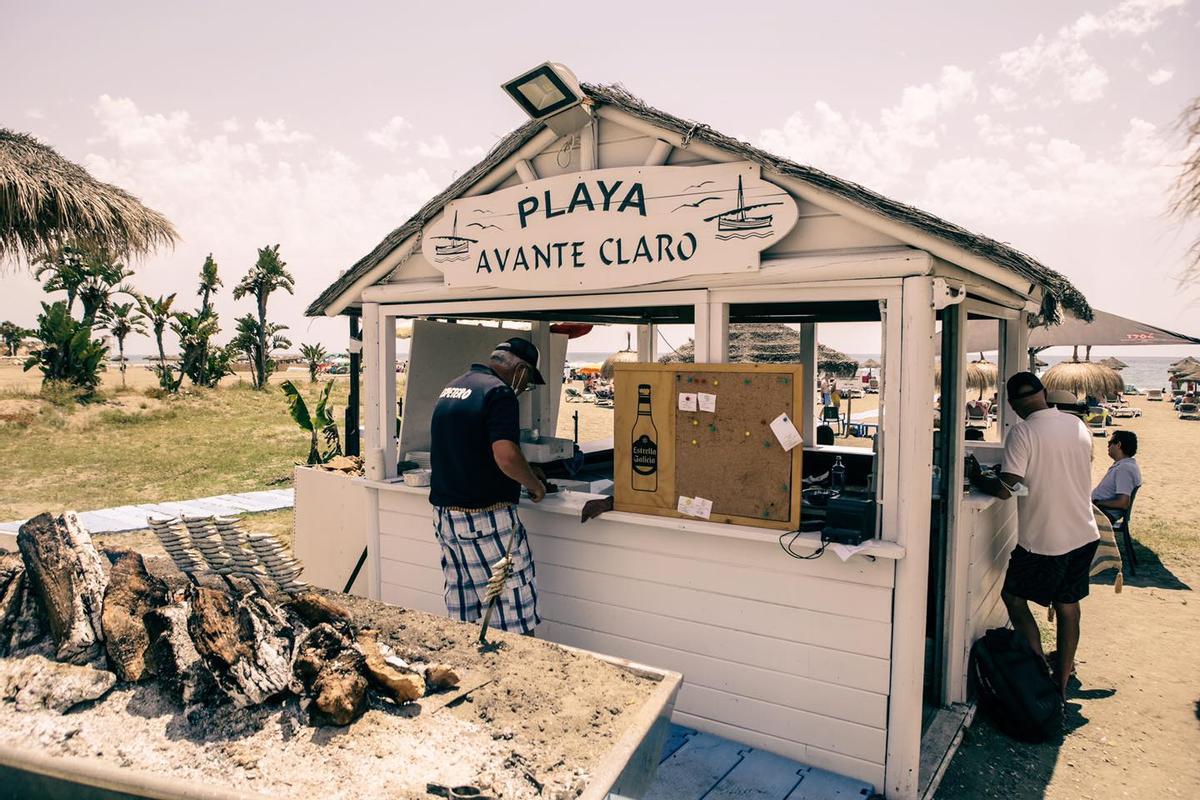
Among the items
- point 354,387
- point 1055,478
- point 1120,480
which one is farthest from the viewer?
point 354,387

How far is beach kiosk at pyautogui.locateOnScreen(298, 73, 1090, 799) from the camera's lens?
3512 millimetres

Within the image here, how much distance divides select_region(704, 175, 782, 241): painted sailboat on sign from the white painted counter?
157 cm

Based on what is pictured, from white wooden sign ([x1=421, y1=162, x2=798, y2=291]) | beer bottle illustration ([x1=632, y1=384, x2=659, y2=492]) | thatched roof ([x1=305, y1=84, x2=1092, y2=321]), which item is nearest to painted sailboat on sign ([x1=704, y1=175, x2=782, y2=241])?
white wooden sign ([x1=421, y1=162, x2=798, y2=291])

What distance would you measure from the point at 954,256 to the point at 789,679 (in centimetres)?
228

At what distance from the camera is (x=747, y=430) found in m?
3.86

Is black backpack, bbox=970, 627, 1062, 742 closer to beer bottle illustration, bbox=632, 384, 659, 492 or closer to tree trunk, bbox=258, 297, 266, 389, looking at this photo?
beer bottle illustration, bbox=632, 384, 659, 492

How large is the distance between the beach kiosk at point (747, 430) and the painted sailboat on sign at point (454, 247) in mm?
20

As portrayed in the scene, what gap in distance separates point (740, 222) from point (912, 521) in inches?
69.0

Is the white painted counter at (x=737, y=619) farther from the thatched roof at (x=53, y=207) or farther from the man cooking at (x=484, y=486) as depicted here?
the thatched roof at (x=53, y=207)

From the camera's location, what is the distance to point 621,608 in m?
4.39

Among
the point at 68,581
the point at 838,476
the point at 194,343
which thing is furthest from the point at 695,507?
the point at 194,343

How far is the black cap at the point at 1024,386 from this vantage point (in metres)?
4.56

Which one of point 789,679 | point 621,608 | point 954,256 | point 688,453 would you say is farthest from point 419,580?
point 954,256

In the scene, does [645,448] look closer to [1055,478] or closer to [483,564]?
[483,564]
